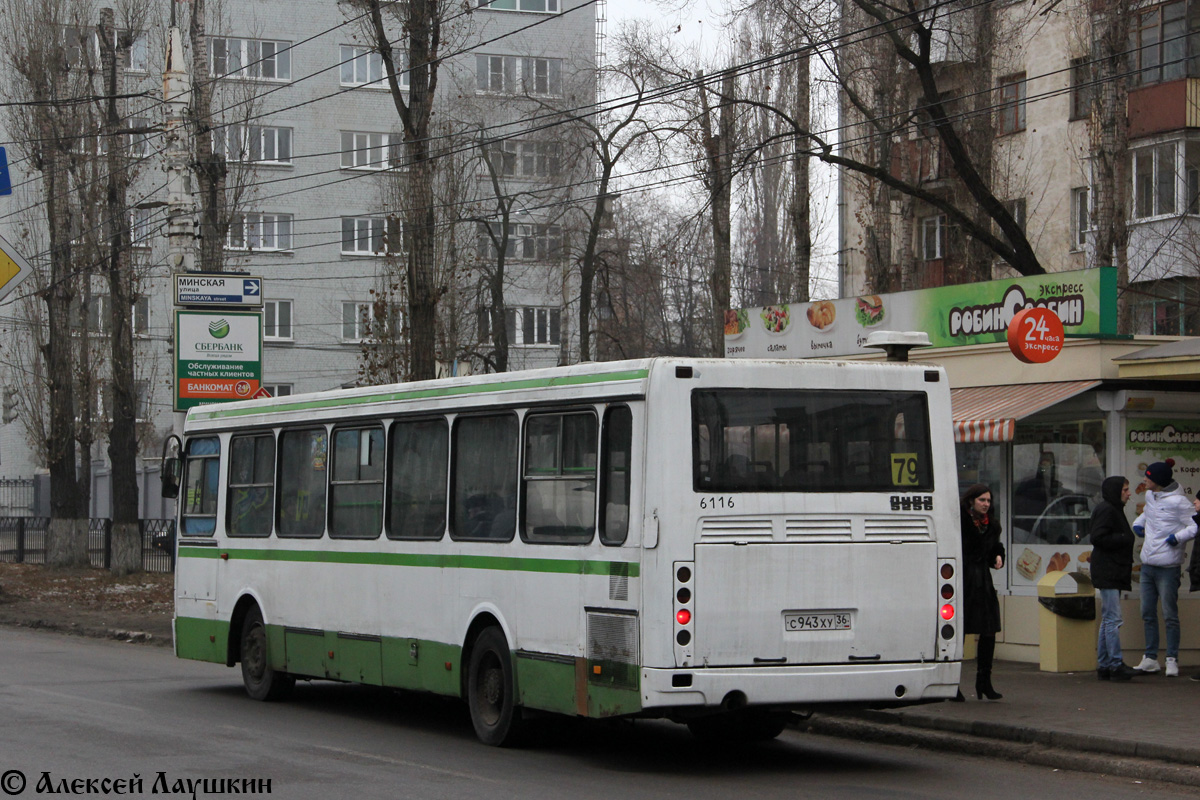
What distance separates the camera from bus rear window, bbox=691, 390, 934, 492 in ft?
33.2

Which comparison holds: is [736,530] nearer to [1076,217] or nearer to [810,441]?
[810,441]

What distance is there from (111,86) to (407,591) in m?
26.6

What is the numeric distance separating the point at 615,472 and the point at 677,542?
0.67m

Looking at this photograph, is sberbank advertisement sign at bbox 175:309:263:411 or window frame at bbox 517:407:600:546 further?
sberbank advertisement sign at bbox 175:309:263:411

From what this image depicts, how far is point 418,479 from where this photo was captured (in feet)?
41.0

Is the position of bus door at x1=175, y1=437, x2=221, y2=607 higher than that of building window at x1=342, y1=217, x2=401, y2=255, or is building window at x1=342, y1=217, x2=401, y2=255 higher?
building window at x1=342, y1=217, x2=401, y2=255

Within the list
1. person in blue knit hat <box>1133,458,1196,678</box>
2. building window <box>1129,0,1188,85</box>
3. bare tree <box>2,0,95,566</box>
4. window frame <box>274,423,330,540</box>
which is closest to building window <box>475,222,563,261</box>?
bare tree <box>2,0,95,566</box>

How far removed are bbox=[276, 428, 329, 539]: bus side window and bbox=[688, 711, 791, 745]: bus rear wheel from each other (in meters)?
3.86

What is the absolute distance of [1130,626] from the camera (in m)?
15.4

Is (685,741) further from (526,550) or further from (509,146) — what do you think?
(509,146)

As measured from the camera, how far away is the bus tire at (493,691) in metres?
11.2

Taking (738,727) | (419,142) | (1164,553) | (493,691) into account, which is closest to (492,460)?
(493,691)

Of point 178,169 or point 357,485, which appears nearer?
point 357,485

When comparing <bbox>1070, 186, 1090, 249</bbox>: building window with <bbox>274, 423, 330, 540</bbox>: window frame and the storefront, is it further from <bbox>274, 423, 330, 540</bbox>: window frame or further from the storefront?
<bbox>274, 423, 330, 540</bbox>: window frame
